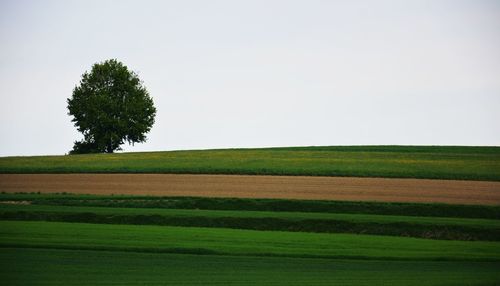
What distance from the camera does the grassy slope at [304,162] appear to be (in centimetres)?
5362

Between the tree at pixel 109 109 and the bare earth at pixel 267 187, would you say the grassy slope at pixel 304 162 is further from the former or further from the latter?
the tree at pixel 109 109

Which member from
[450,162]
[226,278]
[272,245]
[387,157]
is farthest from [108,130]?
[226,278]

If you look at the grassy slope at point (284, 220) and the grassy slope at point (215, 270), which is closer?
the grassy slope at point (215, 270)

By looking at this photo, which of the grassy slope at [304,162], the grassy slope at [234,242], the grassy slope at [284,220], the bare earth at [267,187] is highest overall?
the grassy slope at [304,162]

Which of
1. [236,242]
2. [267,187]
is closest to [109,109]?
[267,187]

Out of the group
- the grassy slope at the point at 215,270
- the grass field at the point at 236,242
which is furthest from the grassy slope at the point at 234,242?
the grassy slope at the point at 215,270

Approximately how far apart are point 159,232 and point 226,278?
30.1 feet

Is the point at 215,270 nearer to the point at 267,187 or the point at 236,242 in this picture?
the point at 236,242

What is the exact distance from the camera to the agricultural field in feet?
90.1

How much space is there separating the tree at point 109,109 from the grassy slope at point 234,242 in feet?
149

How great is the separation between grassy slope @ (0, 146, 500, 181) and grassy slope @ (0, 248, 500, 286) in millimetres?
23359

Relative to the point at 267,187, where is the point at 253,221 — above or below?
below

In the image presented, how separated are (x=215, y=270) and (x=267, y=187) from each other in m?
20.2

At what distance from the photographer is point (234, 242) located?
32.8 m
